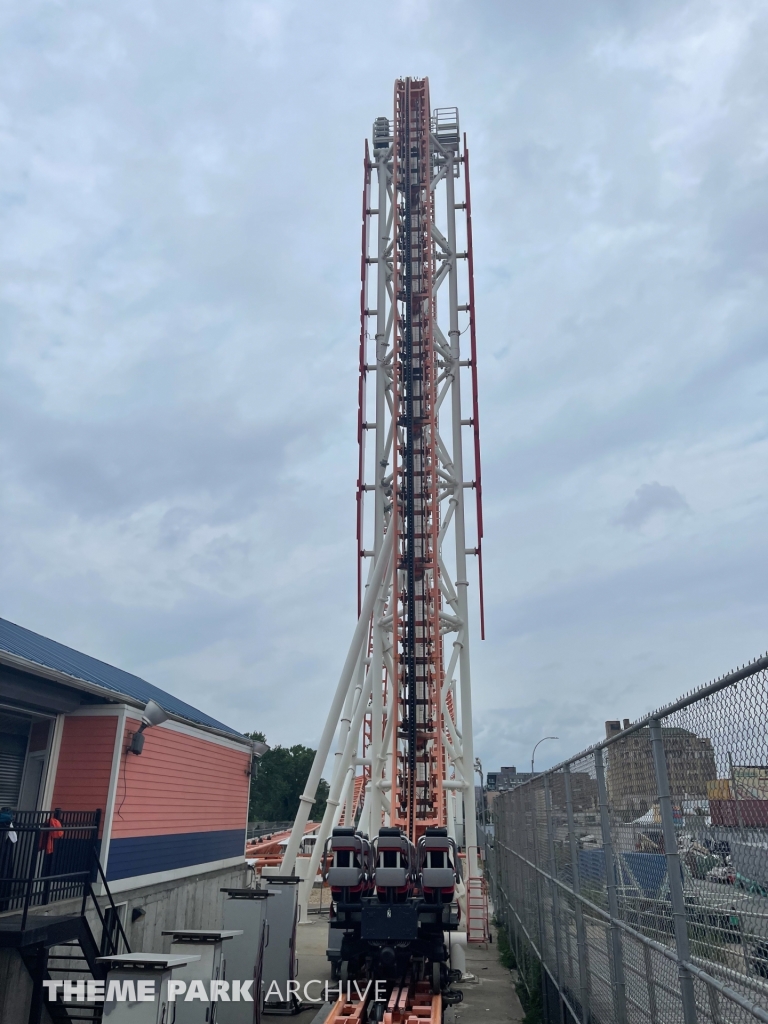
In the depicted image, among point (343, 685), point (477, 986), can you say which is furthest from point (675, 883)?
point (343, 685)

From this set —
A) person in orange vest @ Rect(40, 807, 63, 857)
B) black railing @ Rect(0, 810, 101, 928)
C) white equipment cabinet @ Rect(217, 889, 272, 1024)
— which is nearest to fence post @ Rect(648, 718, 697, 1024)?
black railing @ Rect(0, 810, 101, 928)

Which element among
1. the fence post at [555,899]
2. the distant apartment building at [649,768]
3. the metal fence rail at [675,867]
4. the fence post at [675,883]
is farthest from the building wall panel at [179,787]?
the fence post at [675,883]

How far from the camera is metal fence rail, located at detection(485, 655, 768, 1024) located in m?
3.52

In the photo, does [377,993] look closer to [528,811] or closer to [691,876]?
[528,811]

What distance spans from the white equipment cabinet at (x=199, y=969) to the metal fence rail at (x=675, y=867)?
413 centimetres

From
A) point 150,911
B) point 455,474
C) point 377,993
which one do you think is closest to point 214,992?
point 377,993

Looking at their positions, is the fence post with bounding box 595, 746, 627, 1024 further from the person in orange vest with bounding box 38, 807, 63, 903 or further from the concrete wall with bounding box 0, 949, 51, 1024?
the concrete wall with bounding box 0, 949, 51, 1024

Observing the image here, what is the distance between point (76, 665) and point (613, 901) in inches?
445


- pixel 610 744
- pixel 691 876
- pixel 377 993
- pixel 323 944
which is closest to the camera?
pixel 691 876

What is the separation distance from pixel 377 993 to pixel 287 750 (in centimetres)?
8386

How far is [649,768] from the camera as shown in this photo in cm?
524

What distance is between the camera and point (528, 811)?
40.9 feet

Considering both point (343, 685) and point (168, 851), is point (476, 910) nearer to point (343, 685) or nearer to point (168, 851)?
point (343, 685)

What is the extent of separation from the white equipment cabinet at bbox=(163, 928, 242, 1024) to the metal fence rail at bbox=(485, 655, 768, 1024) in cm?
413
